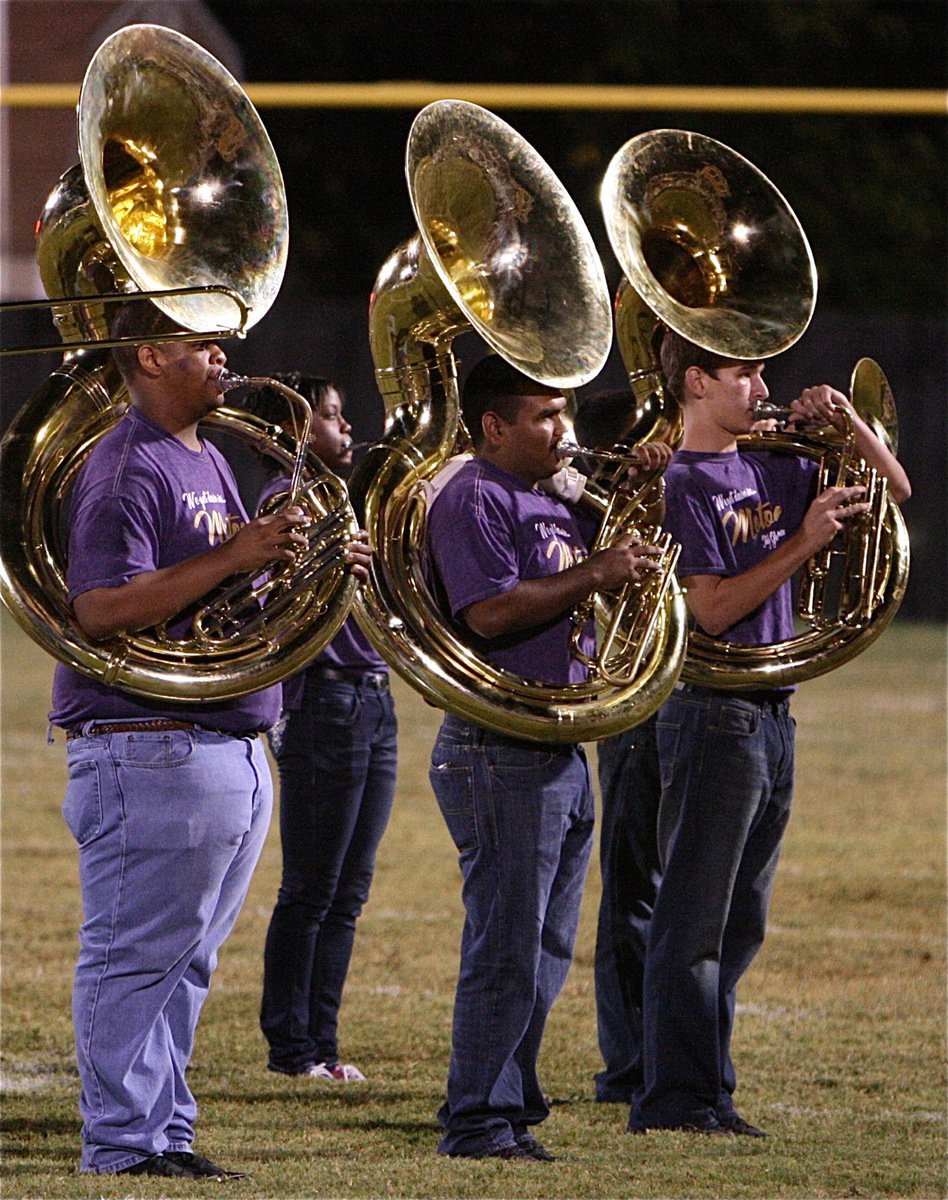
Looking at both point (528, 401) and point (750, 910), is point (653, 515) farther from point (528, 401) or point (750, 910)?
point (750, 910)

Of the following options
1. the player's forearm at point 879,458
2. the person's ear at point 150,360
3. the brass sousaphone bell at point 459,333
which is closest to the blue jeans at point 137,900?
the brass sousaphone bell at point 459,333

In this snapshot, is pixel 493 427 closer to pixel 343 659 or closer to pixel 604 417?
pixel 604 417

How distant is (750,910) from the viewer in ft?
15.8

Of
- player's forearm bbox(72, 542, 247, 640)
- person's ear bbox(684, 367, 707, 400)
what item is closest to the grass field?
player's forearm bbox(72, 542, 247, 640)

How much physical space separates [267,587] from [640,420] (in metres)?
1.18

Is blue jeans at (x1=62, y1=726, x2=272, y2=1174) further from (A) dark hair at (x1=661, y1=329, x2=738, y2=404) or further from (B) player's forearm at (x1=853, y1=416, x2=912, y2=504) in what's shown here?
(B) player's forearm at (x1=853, y1=416, x2=912, y2=504)

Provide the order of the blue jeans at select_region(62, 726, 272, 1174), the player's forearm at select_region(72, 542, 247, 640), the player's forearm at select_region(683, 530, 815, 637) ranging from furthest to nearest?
the player's forearm at select_region(683, 530, 815, 637)
the blue jeans at select_region(62, 726, 272, 1174)
the player's forearm at select_region(72, 542, 247, 640)

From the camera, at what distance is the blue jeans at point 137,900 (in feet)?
13.2

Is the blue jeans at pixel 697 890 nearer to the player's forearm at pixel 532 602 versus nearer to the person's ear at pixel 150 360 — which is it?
the player's forearm at pixel 532 602

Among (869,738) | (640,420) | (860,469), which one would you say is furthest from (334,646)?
(869,738)

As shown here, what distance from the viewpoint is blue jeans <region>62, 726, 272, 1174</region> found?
404cm

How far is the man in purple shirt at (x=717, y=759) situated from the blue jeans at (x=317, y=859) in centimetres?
96

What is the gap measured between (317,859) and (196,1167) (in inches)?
53.2

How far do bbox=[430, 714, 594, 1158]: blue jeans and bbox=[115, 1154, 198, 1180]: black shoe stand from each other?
592 millimetres
